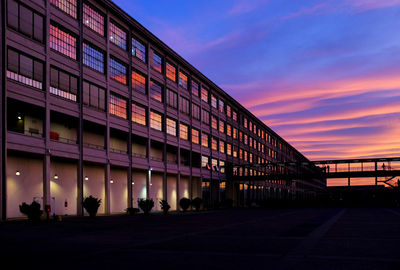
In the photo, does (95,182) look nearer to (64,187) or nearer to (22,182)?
(64,187)

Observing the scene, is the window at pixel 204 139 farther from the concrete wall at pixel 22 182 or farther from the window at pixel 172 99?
the concrete wall at pixel 22 182

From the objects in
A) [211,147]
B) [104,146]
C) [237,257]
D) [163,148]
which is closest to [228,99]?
[211,147]

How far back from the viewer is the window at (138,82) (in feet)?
182

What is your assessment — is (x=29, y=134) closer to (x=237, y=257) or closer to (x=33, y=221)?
(x=33, y=221)

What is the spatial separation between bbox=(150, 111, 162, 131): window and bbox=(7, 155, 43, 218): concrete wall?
19746 millimetres

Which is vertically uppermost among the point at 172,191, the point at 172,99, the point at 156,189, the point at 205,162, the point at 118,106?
the point at 172,99

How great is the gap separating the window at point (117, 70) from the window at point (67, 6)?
305 inches

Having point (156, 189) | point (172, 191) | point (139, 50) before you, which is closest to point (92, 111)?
point (139, 50)

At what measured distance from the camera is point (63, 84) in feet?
138

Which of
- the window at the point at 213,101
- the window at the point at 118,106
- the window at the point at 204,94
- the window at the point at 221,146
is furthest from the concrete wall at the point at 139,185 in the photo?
the window at the point at 221,146

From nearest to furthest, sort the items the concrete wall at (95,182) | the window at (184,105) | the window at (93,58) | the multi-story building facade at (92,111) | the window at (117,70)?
the multi-story building facade at (92,111)
the window at (93,58)
the concrete wall at (95,182)
the window at (117,70)
the window at (184,105)

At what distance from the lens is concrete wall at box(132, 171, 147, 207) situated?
5797cm

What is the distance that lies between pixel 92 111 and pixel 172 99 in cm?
2132

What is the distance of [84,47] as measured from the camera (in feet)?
149
